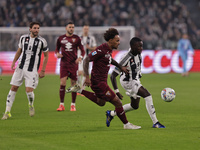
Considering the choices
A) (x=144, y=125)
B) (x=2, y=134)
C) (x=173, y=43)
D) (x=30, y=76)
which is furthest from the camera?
(x=173, y=43)

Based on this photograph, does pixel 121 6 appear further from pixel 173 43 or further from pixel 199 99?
pixel 199 99

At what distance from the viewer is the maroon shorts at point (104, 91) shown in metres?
8.48

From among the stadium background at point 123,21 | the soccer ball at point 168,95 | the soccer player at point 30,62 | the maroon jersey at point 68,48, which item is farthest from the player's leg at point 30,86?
the stadium background at point 123,21

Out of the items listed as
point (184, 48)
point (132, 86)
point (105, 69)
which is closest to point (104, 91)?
point (105, 69)

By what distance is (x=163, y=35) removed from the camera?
2958cm

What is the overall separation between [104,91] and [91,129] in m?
0.74

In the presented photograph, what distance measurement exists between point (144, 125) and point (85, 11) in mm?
21171

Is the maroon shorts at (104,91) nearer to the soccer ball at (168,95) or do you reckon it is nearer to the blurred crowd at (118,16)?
the soccer ball at (168,95)

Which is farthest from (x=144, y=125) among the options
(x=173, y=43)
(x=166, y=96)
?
(x=173, y=43)

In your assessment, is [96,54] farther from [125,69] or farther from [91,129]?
[91,129]

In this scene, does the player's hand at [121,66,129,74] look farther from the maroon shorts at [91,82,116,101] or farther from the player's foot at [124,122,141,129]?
the player's foot at [124,122,141,129]

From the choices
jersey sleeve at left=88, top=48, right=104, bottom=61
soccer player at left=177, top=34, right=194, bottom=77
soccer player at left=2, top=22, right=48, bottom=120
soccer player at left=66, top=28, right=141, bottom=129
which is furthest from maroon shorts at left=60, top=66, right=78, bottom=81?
soccer player at left=177, top=34, right=194, bottom=77

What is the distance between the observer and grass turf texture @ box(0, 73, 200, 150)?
701 centimetres

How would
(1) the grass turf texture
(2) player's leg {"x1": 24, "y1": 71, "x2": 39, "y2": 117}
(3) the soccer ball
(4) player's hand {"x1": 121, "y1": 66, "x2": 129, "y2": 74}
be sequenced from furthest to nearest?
(2) player's leg {"x1": 24, "y1": 71, "x2": 39, "y2": 117}
(3) the soccer ball
(4) player's hand {"x1": 121, "y1": 66, "x2": 129, "y2": 74}
(1) the grass turf texture
